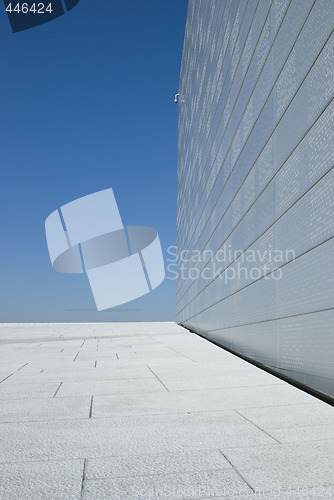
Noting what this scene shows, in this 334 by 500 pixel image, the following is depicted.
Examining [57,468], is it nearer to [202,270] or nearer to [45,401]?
[45,401]

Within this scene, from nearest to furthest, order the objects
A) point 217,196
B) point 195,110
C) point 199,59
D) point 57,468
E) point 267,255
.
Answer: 1. point 57,468
2. point 267,255
3. point 217,196
4. point 199,59
5. point 195,110

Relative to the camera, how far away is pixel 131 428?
3.07 meters

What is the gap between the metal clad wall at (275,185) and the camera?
4.23 metres

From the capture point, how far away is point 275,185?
5832 mm

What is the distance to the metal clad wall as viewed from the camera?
4.23 metres

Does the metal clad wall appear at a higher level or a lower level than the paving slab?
higher

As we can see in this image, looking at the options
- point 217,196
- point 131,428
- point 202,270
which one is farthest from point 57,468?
point 202,270

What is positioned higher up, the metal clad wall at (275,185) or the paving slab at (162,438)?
the metal clad wall at (275,185)

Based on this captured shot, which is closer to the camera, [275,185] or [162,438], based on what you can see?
[162,438]

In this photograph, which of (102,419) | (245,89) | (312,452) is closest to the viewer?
(312,452)

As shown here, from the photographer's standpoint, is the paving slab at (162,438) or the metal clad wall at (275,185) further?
the metal clad wall at (275,185)

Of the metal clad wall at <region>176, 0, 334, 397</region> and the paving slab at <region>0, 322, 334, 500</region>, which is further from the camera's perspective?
the metal clad wall at <region>176, 0, 334, 397</region>

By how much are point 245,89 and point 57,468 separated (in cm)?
712

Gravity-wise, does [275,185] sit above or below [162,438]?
above
